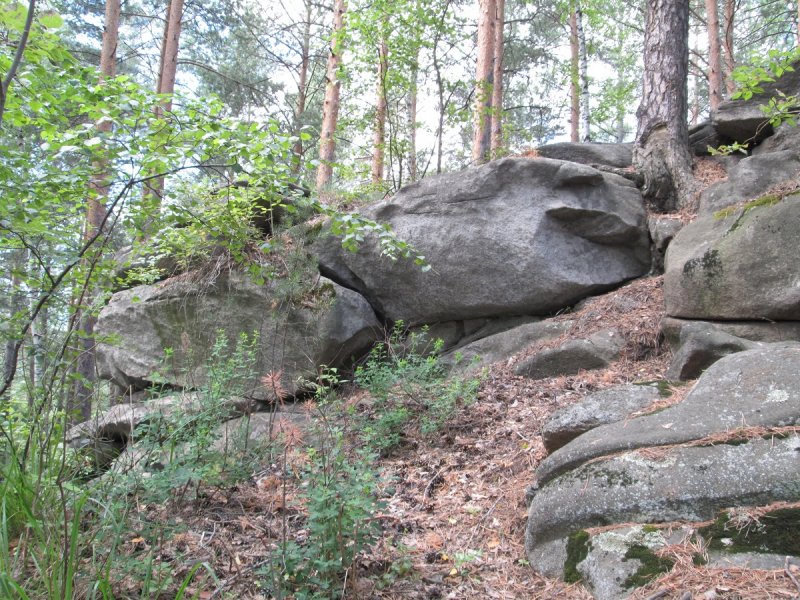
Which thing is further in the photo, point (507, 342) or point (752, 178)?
point (507, 342)

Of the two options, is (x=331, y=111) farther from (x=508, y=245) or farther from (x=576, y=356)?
(x=576, y=356)

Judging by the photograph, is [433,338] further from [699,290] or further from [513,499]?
[513,499]

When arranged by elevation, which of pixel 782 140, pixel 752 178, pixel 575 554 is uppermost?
pixel 782 140

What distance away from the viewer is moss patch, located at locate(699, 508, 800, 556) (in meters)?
2.53

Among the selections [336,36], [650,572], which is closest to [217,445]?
[650,572]

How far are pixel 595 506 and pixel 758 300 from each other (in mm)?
3330

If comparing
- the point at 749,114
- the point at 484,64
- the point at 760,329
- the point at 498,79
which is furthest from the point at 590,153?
the point at 498,79

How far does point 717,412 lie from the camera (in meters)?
3.38

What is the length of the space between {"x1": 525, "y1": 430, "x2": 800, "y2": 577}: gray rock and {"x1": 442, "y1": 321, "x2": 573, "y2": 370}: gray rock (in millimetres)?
3747

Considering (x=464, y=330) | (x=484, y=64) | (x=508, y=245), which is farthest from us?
(x=484, y=64)

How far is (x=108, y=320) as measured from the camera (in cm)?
871

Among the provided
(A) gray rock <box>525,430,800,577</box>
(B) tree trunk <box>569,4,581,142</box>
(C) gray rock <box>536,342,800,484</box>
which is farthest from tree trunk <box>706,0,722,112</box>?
(A) gray rock <box>525,430,800,577</box>

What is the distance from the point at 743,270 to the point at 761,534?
3431 millimetres

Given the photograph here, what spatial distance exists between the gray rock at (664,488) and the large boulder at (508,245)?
15.2ft
